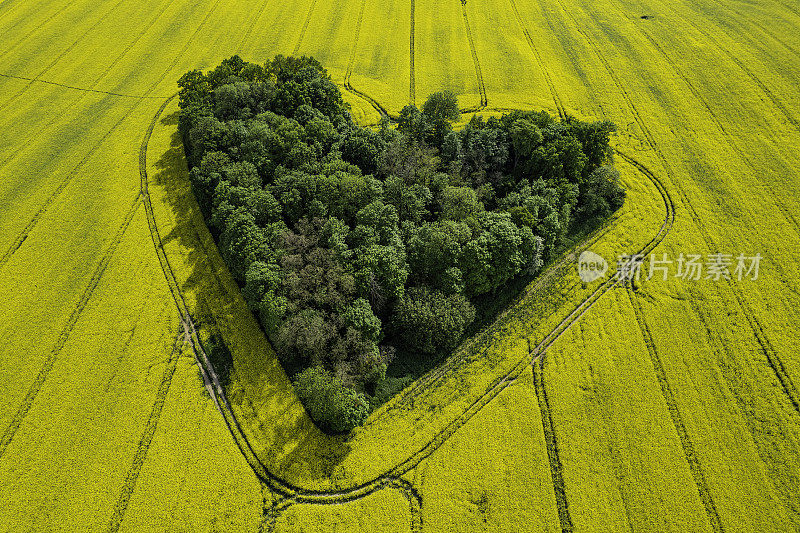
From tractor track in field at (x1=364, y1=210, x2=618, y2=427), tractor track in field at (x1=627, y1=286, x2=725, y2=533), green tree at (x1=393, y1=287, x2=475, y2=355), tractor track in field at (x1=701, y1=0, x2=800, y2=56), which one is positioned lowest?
tractor track in field at (x1=627, y1=286, x2=725, y2=533)

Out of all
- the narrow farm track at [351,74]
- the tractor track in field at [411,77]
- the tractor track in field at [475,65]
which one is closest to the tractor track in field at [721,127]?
the tractor track in field at [475,65]

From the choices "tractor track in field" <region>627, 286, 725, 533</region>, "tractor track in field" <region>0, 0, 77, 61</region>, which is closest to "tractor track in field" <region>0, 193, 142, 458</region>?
"tractor track in field" <region>0, 0, 77, 61</region>

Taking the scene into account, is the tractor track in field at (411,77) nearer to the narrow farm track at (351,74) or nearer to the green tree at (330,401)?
the narrow farm track at (351,74)

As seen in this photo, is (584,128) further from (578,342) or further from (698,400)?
(698,400)

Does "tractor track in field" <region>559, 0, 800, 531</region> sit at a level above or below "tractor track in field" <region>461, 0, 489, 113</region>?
below

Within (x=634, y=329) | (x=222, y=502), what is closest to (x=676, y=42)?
(x=634, y=329)

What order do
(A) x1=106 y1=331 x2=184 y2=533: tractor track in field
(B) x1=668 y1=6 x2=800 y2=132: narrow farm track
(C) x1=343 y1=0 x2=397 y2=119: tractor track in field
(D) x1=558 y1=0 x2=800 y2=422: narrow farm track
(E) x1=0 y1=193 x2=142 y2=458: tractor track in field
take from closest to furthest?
(A) x1=106 y1=331 x2=184 y2=533: tractor track in field → (E) x1=0 y1=193 x2=142 y2=458: tractor track in field → (D) x1=558 y1=0 x2=800 y2=422: narrow farm track → (B) x1=668 y1=6 x2=800 y2=132: narrow farm track → (C) x1=343 y1=0 x2=397 y2=119: tractor track in field

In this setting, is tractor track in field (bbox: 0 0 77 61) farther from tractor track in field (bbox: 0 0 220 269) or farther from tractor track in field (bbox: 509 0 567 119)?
tractor track in field (bbox: 509 0 567 119)
